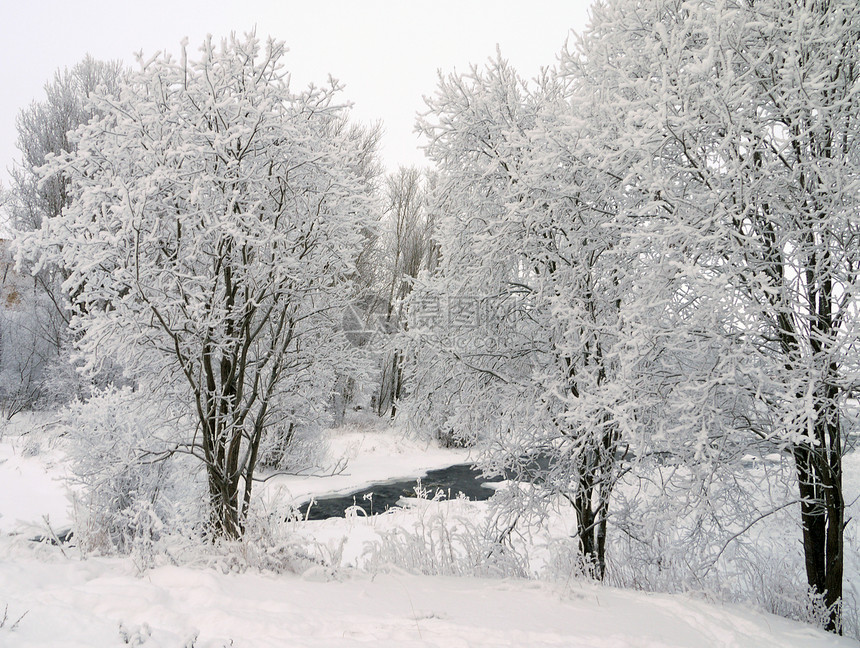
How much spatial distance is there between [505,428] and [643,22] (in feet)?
14.2

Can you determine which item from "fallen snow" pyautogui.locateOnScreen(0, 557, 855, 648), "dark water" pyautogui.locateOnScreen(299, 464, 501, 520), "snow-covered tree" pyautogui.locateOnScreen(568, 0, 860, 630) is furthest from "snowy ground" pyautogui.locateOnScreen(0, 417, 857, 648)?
"dark water" pyautogui.locateOnScreen(299, 464, 501, 520)

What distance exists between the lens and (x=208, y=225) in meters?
4.68

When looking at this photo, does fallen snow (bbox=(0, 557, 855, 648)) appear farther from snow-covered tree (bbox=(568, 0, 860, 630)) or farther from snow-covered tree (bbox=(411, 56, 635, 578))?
snow-covered tree (bbox=(411, 56, 635, 578))

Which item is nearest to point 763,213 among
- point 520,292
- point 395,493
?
point 520,292

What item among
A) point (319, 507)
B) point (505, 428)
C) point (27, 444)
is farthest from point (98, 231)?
point (27, 444)

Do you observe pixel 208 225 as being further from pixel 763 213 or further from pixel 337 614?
pixel 763 213

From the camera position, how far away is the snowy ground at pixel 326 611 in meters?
2.48

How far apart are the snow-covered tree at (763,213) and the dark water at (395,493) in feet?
19.3

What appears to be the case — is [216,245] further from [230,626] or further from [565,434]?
[565,434]

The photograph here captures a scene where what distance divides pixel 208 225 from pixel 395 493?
358 inches

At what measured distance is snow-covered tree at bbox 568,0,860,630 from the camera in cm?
358

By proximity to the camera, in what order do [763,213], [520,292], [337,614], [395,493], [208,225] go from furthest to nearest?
[395,493], [520,292], [208,225], [763,213], [337,614]

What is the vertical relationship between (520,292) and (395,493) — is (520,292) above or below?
above

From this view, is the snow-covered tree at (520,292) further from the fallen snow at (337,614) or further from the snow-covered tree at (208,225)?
the fallen snow at (337,614)
